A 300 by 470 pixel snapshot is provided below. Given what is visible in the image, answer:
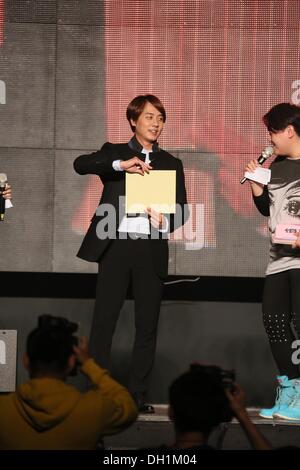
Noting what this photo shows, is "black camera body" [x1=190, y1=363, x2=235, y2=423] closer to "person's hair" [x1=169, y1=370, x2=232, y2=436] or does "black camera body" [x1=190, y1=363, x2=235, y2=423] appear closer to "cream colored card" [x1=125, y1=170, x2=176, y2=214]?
"person's hair" [x1=169, y1=370, x2=232, y2=436]

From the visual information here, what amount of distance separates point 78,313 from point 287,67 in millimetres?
2058

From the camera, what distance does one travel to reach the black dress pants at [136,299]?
6137mm

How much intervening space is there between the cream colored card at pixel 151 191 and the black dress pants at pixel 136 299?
208 mm

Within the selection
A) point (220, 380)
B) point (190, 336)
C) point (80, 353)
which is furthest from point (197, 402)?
point (190, 336)

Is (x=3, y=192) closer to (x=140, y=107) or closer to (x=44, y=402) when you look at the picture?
(x=140, y=107)

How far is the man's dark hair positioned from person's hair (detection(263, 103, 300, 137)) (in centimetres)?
232

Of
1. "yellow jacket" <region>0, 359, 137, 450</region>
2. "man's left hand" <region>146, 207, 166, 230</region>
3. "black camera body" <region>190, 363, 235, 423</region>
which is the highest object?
"man's left hand" <region>146, 207, 166, 230</region>

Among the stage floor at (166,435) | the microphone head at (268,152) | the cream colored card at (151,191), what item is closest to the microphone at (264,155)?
the microphone head at (268,152)

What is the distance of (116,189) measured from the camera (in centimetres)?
621

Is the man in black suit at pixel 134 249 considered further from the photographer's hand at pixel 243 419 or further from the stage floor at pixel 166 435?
the photographer's hand at pixel 243 419

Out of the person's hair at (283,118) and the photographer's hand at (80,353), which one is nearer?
the photographer's hand at (80,353)

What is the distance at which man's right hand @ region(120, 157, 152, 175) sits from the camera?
601 cm

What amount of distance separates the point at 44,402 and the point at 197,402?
1.81ft

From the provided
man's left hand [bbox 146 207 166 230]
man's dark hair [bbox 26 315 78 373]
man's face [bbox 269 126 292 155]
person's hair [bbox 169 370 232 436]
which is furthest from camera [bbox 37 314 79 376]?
man's face [bbox 269 126 292 155]
